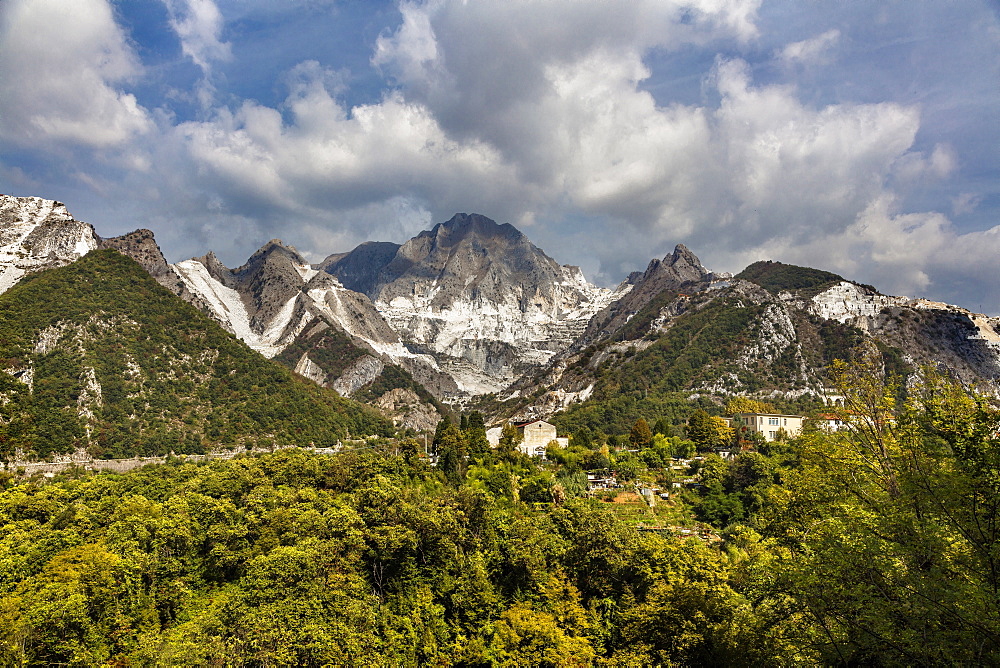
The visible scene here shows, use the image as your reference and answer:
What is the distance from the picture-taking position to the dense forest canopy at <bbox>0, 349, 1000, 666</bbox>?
16.1 meters

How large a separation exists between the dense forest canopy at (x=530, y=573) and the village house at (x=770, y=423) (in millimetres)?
63411

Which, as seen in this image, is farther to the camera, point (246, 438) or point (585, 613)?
point (246, 438)

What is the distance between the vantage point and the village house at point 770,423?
337 feet

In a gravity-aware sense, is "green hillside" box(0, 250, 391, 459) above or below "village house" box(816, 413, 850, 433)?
above

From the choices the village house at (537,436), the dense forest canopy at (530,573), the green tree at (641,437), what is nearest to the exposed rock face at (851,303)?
the green tree at (641,437)

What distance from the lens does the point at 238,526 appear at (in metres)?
36.7

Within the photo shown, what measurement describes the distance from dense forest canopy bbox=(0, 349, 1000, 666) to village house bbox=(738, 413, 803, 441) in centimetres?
6341

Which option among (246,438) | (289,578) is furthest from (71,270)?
(289,578)

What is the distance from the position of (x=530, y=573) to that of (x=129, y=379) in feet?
335

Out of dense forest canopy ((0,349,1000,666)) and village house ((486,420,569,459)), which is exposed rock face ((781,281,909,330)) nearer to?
village house ((486,420,569,459))

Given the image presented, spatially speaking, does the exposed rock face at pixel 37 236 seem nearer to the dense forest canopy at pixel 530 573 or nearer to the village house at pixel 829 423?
the dense forest canopy at pixel 530 573

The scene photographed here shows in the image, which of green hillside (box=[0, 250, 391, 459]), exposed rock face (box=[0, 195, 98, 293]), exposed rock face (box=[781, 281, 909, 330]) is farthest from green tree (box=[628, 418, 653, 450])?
exposed rock face (box=[0, 195, 98, 293])

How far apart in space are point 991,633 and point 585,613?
61.9 feet

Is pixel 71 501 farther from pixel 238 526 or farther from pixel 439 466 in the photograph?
pixel 439 466
